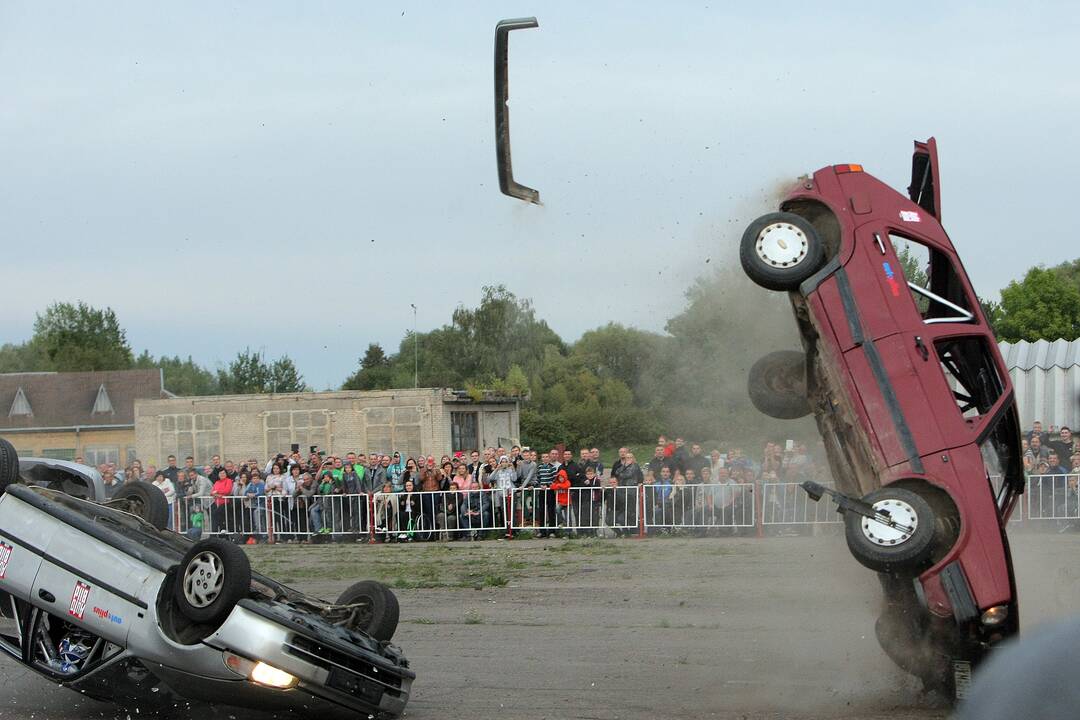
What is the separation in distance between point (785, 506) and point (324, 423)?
2013 centimetres

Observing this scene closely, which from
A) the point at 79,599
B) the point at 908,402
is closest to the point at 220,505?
the point at 79,599

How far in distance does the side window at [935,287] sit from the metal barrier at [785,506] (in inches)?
376

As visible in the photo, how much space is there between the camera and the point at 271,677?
6840mm

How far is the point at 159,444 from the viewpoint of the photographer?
39.3m

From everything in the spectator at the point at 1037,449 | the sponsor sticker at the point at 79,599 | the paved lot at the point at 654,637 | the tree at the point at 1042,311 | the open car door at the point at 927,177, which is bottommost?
the paved lot at the point at 654,637

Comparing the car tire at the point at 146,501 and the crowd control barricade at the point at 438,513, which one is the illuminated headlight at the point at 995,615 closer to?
the car tire at the point at 146,501

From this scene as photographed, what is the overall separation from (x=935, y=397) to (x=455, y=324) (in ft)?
153

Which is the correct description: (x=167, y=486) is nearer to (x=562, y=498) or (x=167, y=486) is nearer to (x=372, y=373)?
(x=562, y=498)

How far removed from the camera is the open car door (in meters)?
8.23

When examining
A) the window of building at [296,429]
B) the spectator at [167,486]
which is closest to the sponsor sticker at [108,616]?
the spectator at [167,486]

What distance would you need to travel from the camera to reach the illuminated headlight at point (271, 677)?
6.82 m

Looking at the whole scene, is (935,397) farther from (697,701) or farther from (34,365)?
(34,365)

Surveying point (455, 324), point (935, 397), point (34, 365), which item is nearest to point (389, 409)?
point (455, 324)

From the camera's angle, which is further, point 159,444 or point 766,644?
point 159,444
